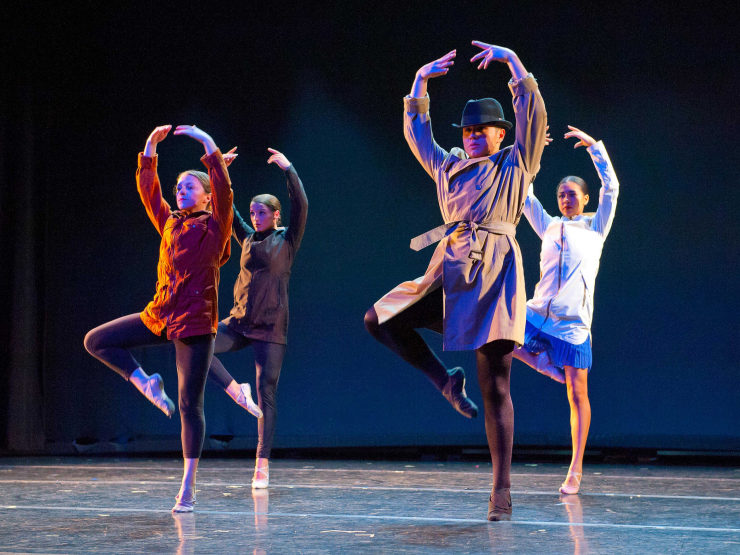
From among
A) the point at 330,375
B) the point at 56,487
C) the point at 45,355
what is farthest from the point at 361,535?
the point at 45,355

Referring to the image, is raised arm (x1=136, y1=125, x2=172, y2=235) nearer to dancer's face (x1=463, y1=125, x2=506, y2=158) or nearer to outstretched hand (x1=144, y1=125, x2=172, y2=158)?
outstretched hand (x1=144, y1=125, x2=172, y2=158)

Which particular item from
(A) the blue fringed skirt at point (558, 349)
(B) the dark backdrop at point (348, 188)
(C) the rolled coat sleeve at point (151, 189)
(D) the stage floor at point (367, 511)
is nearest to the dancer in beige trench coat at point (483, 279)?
(D) the stage floor at point (367, 511)

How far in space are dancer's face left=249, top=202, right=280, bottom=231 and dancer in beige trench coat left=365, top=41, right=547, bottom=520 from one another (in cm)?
161

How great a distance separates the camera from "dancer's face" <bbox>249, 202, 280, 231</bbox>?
4.72m

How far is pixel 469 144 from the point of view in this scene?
3.33 meters

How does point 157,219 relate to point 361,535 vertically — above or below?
above

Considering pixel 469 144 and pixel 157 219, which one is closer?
pixel 469 144

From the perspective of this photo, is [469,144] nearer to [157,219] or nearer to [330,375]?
[157,219]

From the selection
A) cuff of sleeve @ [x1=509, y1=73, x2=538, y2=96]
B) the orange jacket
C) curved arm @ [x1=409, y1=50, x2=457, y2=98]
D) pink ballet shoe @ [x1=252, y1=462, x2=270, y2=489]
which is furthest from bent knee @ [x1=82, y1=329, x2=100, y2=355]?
cuff of sleeve @ [x1=509, y1=73, x2=538, y2=96]

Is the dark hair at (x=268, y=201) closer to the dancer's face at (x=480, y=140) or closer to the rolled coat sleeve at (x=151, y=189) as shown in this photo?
the rolled coat sleeve at (x=151, y=189)

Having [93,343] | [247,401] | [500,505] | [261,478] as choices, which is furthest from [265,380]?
[500,505]

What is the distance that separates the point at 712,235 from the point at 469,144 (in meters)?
3.04

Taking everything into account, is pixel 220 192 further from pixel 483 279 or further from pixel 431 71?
pixel 483 279

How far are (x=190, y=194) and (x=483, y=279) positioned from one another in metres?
1.30
